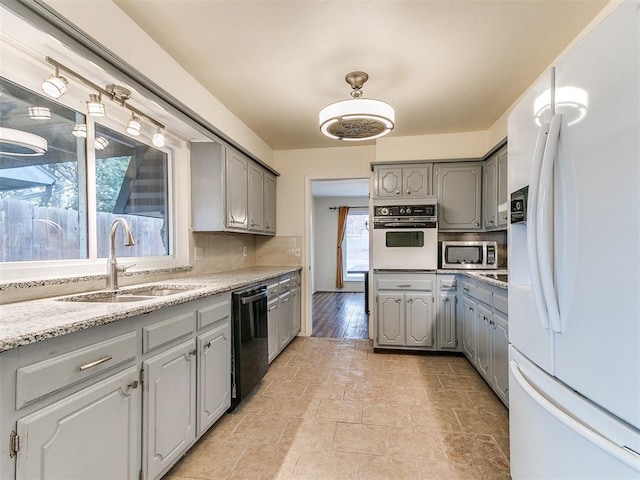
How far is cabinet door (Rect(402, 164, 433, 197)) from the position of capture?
3.76 meters

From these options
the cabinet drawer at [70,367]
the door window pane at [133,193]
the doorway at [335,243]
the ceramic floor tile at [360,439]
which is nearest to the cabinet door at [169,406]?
the cabinet drawer at [70,367]

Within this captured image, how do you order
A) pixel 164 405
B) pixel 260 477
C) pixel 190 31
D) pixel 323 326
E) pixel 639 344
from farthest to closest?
pixel 323 326 < pixel 190 31 < pixel 260 477 < pixel 164 405 < pixel 639 344

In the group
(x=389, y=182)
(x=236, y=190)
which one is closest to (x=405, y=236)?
(x=389, y=182)

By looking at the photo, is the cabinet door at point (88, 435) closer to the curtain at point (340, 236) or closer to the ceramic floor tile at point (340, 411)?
the ceramic floor tile at point (340, 411)

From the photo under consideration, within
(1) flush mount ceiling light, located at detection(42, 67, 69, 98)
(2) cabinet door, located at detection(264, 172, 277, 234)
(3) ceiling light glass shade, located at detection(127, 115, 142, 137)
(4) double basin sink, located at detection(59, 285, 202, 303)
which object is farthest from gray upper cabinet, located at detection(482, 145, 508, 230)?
(1) flush mount ceiling light, located at detection(42, 67, 69, 98)

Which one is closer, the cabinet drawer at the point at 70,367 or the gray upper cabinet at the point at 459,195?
the cabinet drawer at the point at 70,367

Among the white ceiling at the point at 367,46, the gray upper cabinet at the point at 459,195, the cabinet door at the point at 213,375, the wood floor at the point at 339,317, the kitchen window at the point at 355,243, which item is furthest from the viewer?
the kitchen window at the point at 355,243

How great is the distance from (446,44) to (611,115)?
5.21ft

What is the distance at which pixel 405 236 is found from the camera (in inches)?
144

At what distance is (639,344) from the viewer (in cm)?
79

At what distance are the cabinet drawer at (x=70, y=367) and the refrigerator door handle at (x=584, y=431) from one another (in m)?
1.59

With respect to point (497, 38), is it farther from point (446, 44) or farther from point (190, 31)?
point (190, 31)

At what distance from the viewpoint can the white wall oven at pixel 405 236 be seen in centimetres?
360

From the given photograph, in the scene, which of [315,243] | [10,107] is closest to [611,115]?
[10,107]
